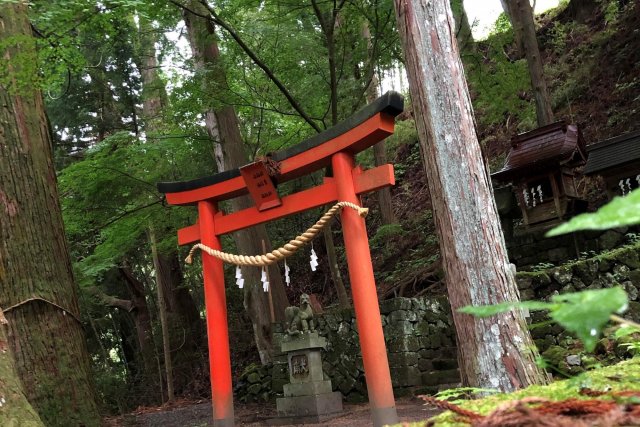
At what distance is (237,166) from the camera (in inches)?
383

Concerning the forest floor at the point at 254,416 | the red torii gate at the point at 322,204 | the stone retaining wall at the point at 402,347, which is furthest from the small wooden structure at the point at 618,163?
the red torii gate at the point at 322,204

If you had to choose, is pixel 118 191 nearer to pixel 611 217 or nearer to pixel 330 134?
pixel 330 134

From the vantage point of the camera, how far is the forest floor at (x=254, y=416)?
21.2 ft

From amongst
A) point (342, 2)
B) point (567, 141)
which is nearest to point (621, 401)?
point (342, 2)

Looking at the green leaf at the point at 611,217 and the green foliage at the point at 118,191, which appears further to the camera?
the green foliage at the point at 118,191

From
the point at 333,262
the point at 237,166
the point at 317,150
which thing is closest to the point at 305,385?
the point at 333,262

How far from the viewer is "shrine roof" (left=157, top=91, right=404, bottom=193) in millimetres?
5020

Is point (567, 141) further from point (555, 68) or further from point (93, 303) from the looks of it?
point (93, 303)

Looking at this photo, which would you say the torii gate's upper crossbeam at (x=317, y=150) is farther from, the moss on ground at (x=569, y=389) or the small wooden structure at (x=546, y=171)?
the moss on ground at (x=569, y=389)

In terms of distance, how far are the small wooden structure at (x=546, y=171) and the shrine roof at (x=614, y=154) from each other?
0.29 metres

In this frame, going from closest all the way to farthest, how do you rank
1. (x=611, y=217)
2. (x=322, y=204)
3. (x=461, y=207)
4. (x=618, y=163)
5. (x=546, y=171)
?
1. (x=611, y=217)
2. (x=461, y=207)
3. (x=322, y=204)
4. (x=618, y=163)
5. (x=546, y=171)

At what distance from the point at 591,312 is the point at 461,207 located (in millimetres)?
3204

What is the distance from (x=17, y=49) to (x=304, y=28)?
5104 mm

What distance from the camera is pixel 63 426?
188 inches
